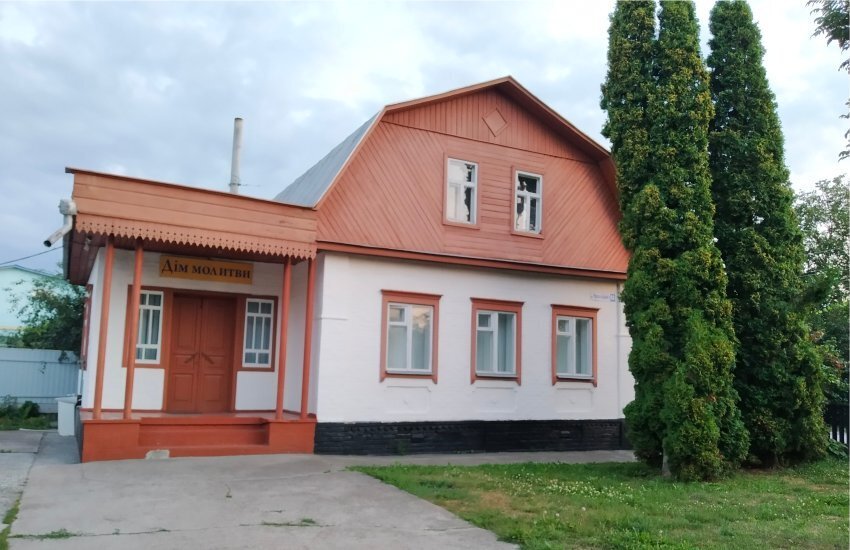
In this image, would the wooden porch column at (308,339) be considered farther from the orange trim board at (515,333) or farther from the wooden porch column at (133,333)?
the orange trim board at (515,333)

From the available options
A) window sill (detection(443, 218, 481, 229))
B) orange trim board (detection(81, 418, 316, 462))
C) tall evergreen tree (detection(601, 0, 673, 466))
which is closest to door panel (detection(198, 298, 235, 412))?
orange trim board (detection(81, 418, 316, 462))

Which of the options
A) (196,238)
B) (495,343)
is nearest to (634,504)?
(495,343)

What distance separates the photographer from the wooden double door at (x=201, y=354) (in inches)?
496

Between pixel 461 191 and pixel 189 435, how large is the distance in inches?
255

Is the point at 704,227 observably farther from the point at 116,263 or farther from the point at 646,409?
the point at 116,263

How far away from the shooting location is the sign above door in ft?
40.7

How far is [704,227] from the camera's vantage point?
10.4m

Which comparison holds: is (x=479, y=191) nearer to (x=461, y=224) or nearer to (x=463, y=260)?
(x=461, y=224)

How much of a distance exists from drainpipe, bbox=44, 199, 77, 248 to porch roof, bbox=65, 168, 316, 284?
11 cm

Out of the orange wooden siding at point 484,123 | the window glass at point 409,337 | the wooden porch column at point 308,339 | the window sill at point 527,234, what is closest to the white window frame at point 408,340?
the window glass at point 409,337

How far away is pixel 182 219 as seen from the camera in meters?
Result: 10.6

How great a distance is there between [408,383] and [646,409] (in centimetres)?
415

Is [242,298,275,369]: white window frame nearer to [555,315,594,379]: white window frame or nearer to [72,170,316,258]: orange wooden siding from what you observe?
[72,170,316,258]: orange wooden siding

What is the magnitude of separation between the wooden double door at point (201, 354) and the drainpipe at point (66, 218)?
324 centimetres
